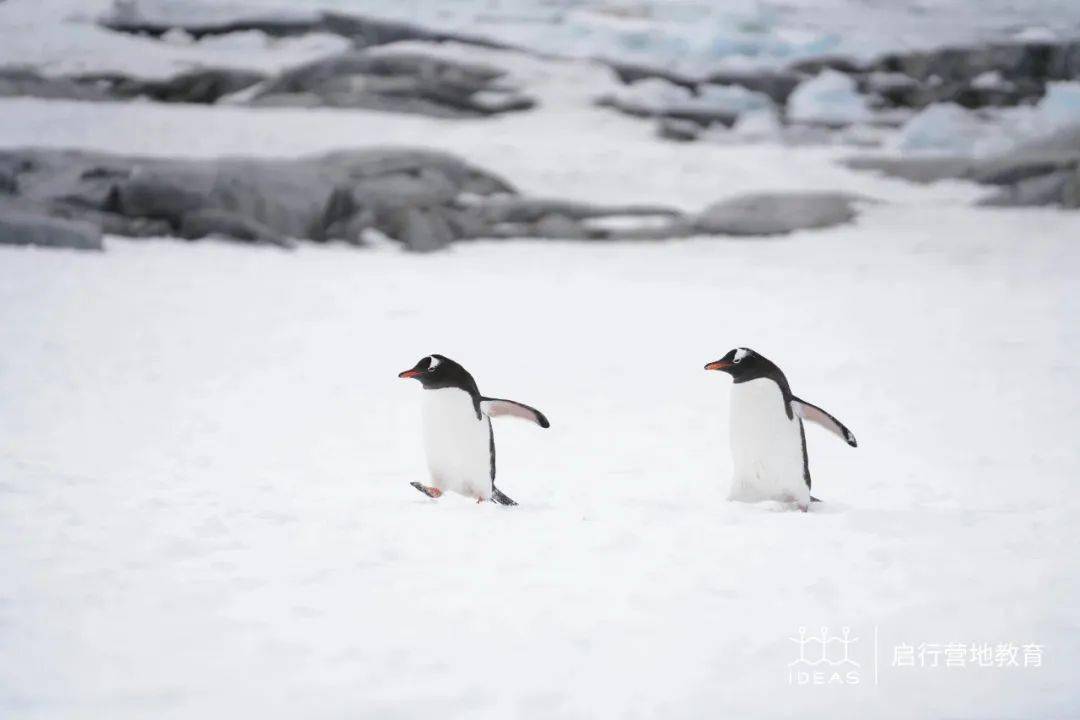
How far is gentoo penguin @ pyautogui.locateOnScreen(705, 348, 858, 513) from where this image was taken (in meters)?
2.83

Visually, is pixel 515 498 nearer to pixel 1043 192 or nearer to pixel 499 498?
pixel 499 498

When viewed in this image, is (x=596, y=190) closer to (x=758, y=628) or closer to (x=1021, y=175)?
(x=1021, y=175)

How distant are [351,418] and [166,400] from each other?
2.98 ft

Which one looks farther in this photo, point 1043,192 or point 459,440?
point 1043,192

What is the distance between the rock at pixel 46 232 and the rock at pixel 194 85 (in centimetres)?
460

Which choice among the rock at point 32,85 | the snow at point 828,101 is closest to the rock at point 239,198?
the rock at point 32,85

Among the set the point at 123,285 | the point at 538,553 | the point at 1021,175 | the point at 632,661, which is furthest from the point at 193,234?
the point at 1021,175

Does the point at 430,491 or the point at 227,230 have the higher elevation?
the point at 227,230

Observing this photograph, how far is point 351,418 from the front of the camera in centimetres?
475

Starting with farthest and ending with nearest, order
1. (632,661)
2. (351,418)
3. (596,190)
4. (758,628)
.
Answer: (596,190) < (351,418) < (758,628) < (632,661)

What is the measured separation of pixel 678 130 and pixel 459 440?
12.2m

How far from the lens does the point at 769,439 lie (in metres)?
2.83

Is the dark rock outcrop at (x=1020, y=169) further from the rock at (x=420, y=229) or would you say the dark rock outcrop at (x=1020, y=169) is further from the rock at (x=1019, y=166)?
the rock at (x=420, y=229)

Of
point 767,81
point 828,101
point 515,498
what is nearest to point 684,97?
point 767,81
